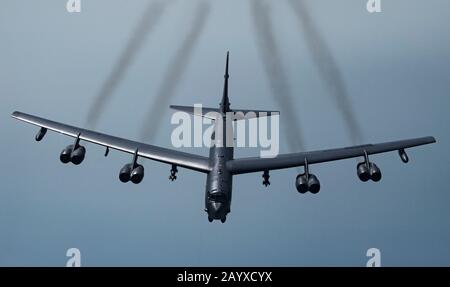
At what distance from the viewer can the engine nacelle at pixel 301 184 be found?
7938cm

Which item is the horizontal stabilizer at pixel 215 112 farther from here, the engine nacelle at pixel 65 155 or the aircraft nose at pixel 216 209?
the aircraft nose at pixel 216 209

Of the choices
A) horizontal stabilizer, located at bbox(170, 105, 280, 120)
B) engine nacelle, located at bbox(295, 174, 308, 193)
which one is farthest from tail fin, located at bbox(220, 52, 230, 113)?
engine nacelle, located at bbox(295, 174, 308, 193)

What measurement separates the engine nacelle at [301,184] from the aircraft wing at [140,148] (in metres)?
9.39

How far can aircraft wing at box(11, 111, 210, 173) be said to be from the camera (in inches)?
3270

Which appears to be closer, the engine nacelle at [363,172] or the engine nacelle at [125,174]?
the engine nacelle at [125,174]

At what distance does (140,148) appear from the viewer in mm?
84188

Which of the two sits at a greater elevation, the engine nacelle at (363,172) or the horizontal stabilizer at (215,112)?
the horizontal stabilizer at (215,112)

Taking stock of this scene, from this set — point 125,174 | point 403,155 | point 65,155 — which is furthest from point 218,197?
point 403,155

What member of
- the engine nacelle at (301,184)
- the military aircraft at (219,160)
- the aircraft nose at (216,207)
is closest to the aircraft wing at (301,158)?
the military aircraft at (219,160)

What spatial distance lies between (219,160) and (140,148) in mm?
8787

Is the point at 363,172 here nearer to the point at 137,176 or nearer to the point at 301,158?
the point at 301,158
